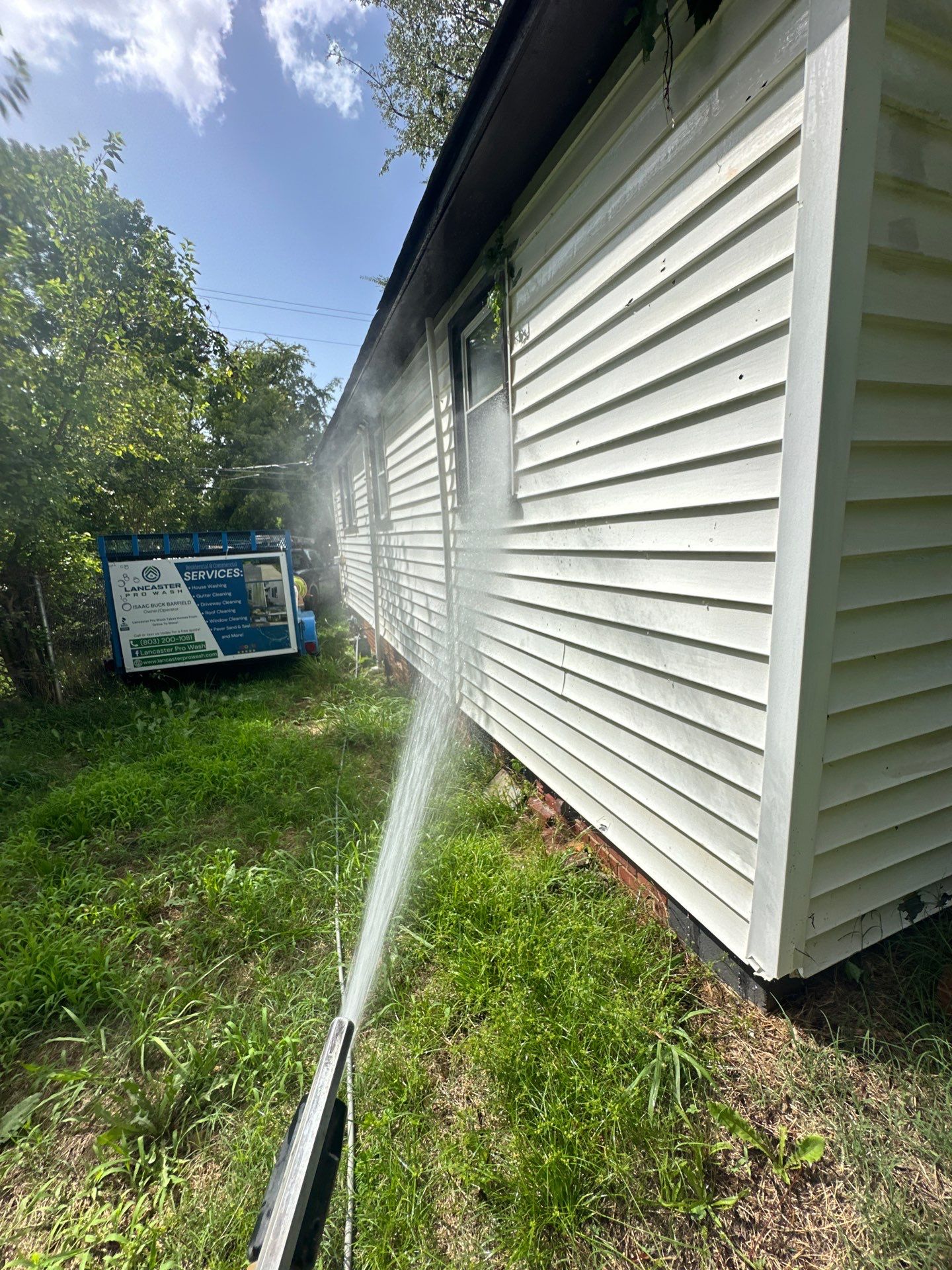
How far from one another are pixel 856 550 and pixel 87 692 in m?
8.17

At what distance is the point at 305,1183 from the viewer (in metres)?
0.81

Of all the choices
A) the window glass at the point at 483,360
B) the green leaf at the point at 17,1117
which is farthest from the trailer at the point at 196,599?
the green leaf at the point at 17,1117

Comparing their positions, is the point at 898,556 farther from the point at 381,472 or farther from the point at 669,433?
the point at 381,472

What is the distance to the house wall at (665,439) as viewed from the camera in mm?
1507

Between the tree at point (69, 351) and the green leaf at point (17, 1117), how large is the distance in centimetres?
555

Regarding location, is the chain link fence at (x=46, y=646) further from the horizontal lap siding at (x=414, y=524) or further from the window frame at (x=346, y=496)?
the window frame at (x=346, y=496)

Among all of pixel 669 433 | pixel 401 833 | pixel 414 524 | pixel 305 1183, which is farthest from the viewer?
pixel 414 524

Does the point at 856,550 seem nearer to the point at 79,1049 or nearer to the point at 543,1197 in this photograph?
the point at 543,1197

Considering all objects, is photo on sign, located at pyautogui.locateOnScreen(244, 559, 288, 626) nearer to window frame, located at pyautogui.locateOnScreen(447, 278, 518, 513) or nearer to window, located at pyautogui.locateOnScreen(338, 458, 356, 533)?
window, located at pyautogui.locateOnScreen(338, 458, 356, 533)

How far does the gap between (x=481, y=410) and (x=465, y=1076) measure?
383 cm

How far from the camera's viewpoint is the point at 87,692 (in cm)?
660

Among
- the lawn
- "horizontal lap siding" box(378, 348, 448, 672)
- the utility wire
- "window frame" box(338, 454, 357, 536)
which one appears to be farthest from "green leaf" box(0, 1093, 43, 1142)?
"window frame" box(338, 454, 357, 536)

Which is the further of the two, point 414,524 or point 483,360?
point 414,524

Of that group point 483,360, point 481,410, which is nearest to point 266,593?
point 481,410
